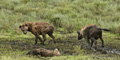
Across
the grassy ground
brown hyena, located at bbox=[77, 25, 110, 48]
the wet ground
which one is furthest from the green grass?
brown hyena, located at bbox=[77, 25, 110, 48]

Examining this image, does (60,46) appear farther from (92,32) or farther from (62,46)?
(92,32)

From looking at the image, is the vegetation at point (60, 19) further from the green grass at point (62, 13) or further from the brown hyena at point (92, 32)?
the brown hyena at point (92, 32)

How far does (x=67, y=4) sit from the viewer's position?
89.3 feet

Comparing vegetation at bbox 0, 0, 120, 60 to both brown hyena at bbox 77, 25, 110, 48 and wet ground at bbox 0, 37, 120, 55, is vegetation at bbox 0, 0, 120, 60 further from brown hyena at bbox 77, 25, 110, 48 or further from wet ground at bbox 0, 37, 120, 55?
brown hyena at bbox 77, 25, 110, 48

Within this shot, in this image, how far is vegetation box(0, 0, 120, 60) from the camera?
14.8 meters

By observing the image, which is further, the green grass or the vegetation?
the green grass

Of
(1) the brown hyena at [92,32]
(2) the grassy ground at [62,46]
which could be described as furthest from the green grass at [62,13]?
(1) the brown hyena at [92,32]

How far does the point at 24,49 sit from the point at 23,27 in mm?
1792

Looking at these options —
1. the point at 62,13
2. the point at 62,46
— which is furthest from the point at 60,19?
the point at 62,46

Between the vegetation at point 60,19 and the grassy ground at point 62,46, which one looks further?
the vegetation at point 60,19

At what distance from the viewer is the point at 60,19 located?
2191 cm

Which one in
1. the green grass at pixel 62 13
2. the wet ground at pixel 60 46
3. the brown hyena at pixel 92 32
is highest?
the brown hyena at pixel 92 32

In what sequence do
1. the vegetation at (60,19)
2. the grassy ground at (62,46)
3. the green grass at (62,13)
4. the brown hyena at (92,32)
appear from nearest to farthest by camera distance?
1. the grassy ground at (62,46)
2. the brown hyena at (92,32)
3. the vegetation at (60,19)
4. the green grass at (62,13)

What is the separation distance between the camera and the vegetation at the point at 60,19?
14.8m
